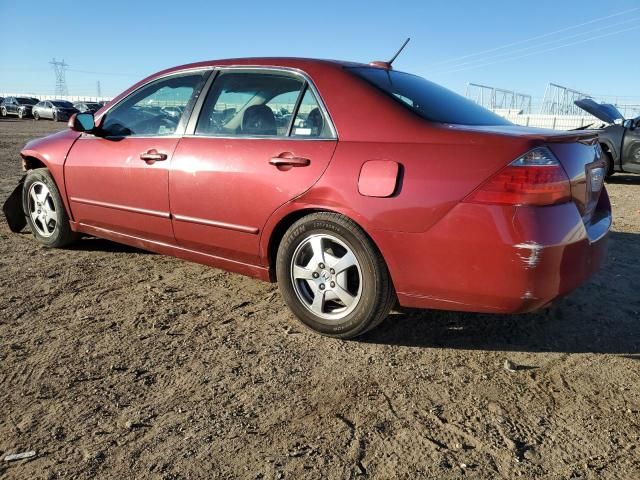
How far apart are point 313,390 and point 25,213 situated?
12.4 ft

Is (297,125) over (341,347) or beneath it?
over

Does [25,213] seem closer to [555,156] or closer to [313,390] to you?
[313,390]

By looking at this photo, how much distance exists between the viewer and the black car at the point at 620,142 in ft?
32.2

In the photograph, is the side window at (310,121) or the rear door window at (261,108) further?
the rear door window at (261,108)

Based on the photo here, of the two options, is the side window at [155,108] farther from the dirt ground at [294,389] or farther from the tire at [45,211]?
the dirt ground at [294,389]

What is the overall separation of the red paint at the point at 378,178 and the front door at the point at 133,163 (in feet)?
5.07

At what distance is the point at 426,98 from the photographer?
3.19 metres

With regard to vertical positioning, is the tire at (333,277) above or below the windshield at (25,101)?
below

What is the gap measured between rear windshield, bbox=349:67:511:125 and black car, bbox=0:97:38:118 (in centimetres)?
4244

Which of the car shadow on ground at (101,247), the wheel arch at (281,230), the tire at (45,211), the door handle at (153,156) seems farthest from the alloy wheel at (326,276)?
the tire at (45,211)

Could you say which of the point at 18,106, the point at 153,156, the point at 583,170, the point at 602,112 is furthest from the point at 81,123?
the point at 18,106

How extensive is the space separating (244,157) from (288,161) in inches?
14.2

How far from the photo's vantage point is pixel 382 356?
2768 mm

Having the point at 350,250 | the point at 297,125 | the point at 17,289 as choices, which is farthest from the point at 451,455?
the point at 17,289
